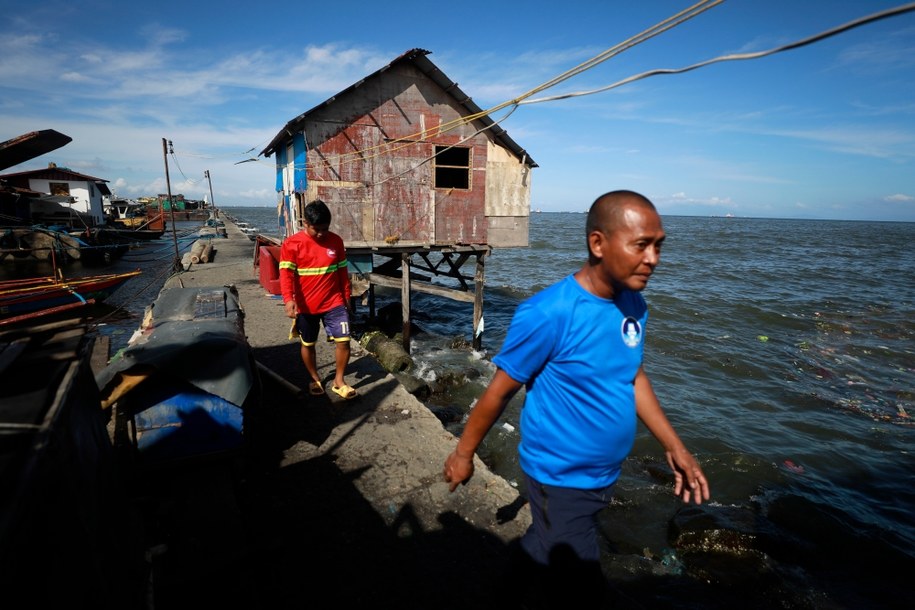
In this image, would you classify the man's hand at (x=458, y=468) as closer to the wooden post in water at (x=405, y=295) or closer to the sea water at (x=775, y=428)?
the sea water at (x=775, y=428)

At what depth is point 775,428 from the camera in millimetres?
8141

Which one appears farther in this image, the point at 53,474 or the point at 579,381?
the point at 579,381

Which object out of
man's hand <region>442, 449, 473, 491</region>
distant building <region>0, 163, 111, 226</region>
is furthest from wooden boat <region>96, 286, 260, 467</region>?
distant building <region>0, 163, 111, 226</region>

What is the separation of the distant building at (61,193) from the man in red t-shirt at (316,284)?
1485 inches

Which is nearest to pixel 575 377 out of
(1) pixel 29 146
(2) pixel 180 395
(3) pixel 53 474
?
(3) pixel 53 474

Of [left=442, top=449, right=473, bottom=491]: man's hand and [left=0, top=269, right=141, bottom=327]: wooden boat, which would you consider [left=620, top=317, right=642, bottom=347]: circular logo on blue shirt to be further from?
[left=0, top=269, right=141, bottom=327]: wooden boat

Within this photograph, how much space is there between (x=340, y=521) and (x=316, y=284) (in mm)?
2569

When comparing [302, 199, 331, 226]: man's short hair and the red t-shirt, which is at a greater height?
[302, 199, 331, 226]: man's short hair

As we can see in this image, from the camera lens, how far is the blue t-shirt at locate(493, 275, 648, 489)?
190cm

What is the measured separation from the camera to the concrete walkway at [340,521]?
278 centimetres

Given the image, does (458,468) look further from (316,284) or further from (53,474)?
(316,284)

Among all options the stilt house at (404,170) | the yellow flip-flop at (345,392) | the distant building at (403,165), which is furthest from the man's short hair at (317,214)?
the distant building at (403,165)

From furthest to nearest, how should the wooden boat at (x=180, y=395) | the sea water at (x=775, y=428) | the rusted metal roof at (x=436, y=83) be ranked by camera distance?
the rusted metal roof at (x=436, y=83)
the sea water at (x=775, y=428)
the wooden boat at (x=180, y=395)

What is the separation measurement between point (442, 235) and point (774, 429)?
808cm
